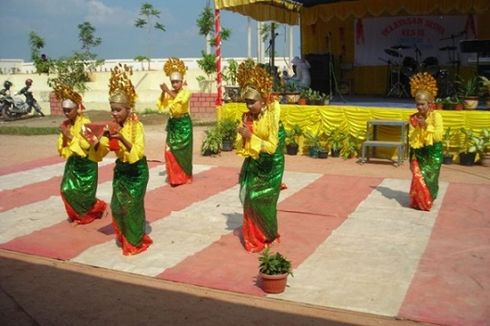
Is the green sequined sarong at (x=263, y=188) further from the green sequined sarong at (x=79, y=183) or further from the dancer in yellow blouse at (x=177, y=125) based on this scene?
the dancer in yellow blouse at (x=177, y=125)

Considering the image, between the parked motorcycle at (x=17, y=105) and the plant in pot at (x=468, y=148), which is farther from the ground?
the parked motorcycle at (x=17, y=105)

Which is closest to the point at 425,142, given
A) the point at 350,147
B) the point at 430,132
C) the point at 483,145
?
the point at 430,132

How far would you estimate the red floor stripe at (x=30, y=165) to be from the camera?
978 cm

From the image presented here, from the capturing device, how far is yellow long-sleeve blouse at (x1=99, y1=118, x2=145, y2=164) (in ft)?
16.4

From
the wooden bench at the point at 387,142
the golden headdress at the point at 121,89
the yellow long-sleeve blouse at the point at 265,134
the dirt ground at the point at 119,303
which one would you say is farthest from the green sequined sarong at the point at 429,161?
the golden headdress at the point at 121,89

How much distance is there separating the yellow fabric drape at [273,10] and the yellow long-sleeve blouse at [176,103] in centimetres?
452

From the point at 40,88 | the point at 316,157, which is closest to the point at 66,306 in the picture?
the point at 316,157

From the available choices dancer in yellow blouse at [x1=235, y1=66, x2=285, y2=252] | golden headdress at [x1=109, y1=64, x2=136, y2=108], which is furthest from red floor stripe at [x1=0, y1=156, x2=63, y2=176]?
dancer in yellow blouse at [x1=235, y1=66, x2=285, y2=252]

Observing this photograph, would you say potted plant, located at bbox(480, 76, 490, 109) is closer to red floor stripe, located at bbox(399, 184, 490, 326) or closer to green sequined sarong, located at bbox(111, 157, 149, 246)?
red floor stripe, located at bbox(399, 184, 490, 326)

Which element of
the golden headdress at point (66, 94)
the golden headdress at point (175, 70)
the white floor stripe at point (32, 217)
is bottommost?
the white floor stripe at point (32, 217)

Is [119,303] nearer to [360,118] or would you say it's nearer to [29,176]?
[29,176]

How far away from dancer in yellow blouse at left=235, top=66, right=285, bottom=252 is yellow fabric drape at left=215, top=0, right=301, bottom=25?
23.7 ft

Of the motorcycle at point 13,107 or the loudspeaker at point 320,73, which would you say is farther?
the motorcycle at point 13,107

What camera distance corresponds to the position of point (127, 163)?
5102mm
